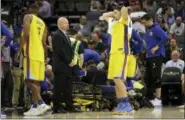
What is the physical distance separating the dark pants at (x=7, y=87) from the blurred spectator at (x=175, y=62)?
413cm

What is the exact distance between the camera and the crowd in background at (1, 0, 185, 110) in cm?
1251

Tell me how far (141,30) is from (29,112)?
21.3ft

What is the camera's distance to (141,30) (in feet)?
54.7

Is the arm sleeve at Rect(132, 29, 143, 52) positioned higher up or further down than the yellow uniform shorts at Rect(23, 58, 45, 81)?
higher up

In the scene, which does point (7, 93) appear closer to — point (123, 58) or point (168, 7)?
point (123, 58)

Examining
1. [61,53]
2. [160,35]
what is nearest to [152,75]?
[160,35]

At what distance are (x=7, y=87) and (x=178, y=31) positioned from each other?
23.3 feet

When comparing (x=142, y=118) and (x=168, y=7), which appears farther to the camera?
(x=168, y=7)

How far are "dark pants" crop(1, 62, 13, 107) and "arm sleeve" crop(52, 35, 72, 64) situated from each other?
1.45 m

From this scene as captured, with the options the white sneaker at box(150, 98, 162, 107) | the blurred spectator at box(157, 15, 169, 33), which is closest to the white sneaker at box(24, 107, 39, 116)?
the white sneaker at box(150, 98, 162, 107)

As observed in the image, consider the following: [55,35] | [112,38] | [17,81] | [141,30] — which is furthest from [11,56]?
[141,30]

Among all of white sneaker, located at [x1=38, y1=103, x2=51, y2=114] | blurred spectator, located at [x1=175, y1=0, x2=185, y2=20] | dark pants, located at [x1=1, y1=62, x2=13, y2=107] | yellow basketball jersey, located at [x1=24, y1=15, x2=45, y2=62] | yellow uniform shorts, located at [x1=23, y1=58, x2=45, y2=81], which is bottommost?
white sneaker, located at [x1=38, y1=103, x2=51, y2=114]

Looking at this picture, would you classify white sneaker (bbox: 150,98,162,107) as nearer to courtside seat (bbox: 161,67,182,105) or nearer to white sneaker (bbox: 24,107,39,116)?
courtside seat (bbox: 161,67,182,105)

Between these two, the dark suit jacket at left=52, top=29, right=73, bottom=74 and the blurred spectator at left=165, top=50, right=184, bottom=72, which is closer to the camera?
the dark suit jacket at left=52, top=29, right=73, bottom=74
